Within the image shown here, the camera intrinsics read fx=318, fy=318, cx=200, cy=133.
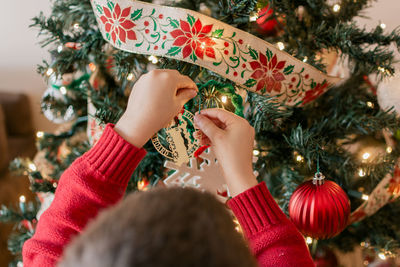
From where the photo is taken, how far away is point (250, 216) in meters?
0.41

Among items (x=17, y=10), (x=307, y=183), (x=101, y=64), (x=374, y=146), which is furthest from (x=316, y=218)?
(x=17, y=10)

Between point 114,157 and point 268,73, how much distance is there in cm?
27

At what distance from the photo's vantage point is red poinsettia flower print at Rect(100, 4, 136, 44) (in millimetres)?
480

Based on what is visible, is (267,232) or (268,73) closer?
(267,232)

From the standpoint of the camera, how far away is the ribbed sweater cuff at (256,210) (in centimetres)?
41

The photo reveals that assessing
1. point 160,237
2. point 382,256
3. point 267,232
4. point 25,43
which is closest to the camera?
point 160,237

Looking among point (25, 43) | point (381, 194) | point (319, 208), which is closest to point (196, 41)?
point (319, 208)

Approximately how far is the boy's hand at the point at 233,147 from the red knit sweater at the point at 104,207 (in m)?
0.02

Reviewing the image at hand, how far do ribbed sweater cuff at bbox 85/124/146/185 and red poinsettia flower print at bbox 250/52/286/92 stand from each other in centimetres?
22

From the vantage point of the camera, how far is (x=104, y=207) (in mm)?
416

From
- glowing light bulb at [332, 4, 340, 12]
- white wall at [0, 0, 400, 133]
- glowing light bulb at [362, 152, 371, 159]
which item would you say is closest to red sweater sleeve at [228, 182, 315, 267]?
glowing light bulb at [362, 152, 371, 159]

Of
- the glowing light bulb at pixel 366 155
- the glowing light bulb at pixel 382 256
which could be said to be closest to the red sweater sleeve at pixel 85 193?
the glowing light bulb at pixel 366 155

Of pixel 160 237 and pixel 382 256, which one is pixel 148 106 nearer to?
pixel 160 237

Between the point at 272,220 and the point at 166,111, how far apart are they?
0.65ft
